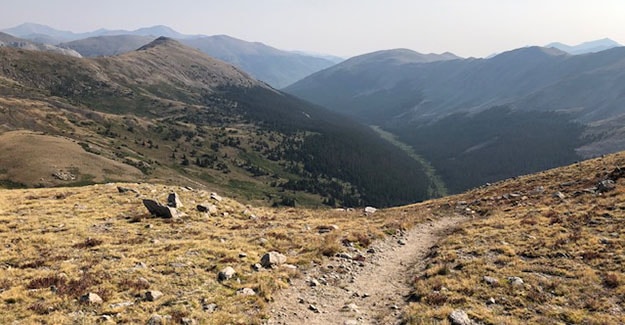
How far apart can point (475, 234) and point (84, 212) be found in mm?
35137

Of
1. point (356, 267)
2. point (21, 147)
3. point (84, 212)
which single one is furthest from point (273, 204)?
point (356, 267)

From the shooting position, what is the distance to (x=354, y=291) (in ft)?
66.7

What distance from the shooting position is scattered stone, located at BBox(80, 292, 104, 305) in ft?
54.5

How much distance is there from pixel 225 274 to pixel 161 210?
16.6 meters

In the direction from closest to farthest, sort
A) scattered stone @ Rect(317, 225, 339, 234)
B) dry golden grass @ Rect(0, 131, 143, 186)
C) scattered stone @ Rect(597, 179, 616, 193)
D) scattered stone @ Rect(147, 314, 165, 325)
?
scattered stone @ Rect(147, 314, 165, 325), scattered stone @ Rect(317, 225, 339, 234), scattered stone @ Rect(597, 179, 616, 193), dry golden grass @ Rect(0, 131, 143, 186)

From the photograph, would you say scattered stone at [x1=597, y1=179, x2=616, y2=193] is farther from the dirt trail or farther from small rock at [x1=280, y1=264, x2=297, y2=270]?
small rock at [x1=280, y1=264, x2=297, y2=270]

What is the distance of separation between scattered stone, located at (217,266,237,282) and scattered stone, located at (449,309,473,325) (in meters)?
11.3

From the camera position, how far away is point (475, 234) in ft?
97.0

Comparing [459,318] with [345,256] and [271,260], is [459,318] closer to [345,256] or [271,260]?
[345,256]

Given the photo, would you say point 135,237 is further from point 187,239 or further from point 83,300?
point 83,300

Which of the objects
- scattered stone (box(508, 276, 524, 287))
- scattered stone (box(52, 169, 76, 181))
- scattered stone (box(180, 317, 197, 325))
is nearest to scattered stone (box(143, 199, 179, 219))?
scattered stone (box(180, 317, 197, 325))

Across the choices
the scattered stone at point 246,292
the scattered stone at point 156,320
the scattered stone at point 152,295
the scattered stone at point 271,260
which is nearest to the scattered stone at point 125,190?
the scattered stone at point 271,260

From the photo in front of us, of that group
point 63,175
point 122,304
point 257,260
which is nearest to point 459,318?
point 257,260

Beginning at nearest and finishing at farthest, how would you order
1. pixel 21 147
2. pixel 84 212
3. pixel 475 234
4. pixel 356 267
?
pixel 356 267 < pixel 475 234 < pixel 84 212 < pixel 21 147
